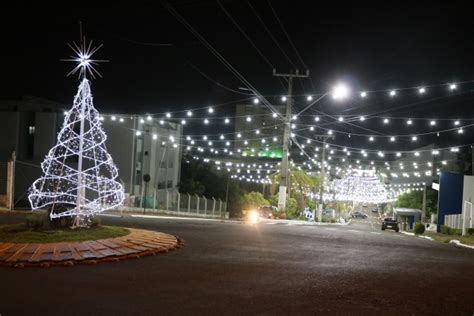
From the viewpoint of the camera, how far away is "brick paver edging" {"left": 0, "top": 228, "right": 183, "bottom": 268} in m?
8.38

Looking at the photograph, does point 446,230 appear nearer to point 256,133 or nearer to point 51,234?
point 51,234

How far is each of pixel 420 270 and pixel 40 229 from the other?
8.31 m

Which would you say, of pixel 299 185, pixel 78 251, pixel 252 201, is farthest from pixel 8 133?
pixel 78 251

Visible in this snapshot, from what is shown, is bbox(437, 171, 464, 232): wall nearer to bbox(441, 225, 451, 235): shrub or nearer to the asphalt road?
bbox(441, 225, 451, 235): shrub

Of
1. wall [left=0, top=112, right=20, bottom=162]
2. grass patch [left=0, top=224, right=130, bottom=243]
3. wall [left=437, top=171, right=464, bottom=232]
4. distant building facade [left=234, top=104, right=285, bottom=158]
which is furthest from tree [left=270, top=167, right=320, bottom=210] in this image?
grass patch [left=0, top=224, right=130, bottom=243]

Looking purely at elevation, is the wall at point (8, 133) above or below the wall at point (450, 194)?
above

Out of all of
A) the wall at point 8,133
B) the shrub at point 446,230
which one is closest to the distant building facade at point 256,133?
the wall at point 8,133

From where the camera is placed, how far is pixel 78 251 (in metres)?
9.12

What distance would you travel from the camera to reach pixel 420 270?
9469mm

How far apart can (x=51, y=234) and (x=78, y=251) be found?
158 centimetres

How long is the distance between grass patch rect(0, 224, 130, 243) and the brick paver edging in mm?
310

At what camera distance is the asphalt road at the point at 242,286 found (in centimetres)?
588

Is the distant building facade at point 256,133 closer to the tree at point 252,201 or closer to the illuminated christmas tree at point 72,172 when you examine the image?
the tree at point 252,201

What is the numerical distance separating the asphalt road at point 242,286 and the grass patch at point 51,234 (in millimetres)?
1791
